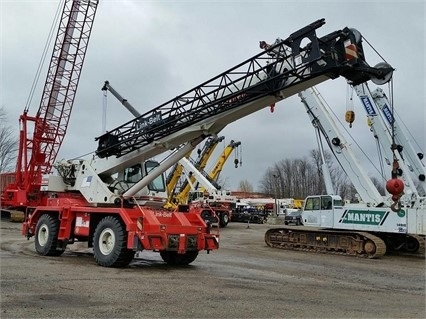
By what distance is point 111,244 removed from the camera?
12.0m

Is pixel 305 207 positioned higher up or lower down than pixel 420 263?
higher up

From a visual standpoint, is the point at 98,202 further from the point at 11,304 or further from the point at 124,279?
the point at 11,304

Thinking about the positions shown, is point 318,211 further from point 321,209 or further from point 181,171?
point 181,171

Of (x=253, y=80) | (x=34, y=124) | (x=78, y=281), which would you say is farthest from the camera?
(x=34, y=124)

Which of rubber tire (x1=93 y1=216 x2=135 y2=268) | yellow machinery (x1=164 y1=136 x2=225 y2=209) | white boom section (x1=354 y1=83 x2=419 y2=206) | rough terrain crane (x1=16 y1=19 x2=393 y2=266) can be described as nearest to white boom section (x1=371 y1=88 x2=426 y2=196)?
white boom section (x1=354 y1=83 x2=419 y2=206)

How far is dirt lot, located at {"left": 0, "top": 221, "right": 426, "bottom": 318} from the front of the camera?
7355 millimetres

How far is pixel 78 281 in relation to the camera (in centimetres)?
966

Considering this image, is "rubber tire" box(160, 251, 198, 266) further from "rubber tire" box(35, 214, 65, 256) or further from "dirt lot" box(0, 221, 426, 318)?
"rubber tire" box(35, 214, 65, 256)

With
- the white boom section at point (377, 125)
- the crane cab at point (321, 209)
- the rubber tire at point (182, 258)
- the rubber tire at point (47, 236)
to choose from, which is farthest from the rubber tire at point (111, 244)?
the white boom section at point (377, 125)

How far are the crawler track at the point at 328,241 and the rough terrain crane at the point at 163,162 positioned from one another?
7.73 meters

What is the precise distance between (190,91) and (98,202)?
167 inches

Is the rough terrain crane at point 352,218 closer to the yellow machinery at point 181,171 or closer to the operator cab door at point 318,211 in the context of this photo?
the operator cab door at point 318,211

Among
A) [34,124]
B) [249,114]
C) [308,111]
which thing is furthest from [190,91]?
[34,124]

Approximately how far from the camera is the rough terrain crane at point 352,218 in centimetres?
1777
